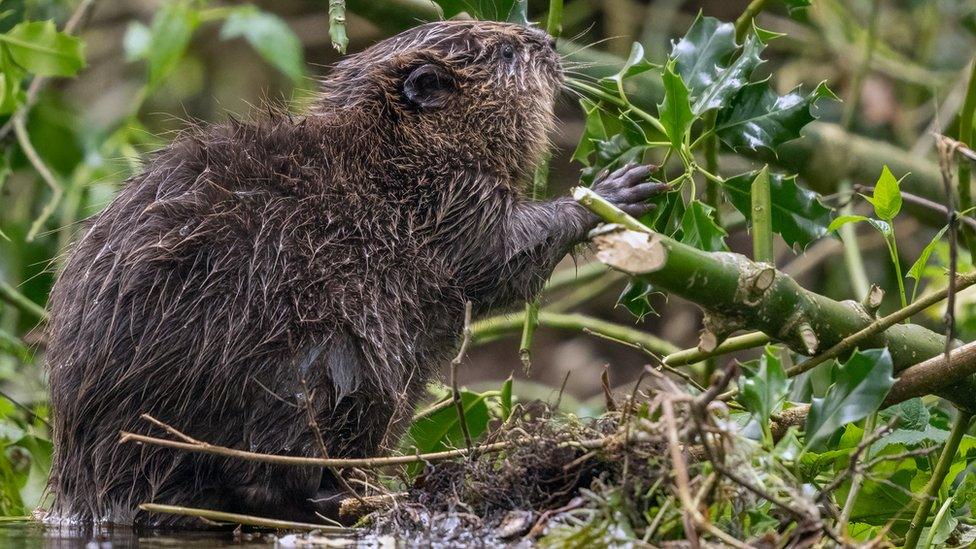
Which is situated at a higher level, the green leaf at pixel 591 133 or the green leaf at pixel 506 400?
the green leaf at pixel 591 133

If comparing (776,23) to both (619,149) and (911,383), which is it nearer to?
(619,149)

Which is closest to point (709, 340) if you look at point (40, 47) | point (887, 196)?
point (887, 196)

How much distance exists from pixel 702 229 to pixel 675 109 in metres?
0.31

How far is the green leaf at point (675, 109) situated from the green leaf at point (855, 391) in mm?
845

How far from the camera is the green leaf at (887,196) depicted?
9.08 ft

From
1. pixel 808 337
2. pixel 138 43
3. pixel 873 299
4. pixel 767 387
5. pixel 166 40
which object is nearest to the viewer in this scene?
pixel 767 387

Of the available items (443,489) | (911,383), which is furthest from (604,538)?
(911,383)

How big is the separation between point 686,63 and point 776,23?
15.1 ft

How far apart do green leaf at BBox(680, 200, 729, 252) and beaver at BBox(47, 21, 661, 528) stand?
356 millimetres

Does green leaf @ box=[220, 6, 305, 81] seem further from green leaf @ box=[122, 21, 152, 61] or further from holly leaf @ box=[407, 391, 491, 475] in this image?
holly leaf @ box=[407, 391, 491, 475]

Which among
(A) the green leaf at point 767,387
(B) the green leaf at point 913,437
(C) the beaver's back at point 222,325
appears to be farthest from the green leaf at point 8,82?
(B) the green leaf at point 913,437

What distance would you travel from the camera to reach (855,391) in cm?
234

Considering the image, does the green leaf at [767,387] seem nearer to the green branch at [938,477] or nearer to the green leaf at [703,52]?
the green branch at [938,477]

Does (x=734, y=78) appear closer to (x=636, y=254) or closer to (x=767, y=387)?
(x=636, y=254)
